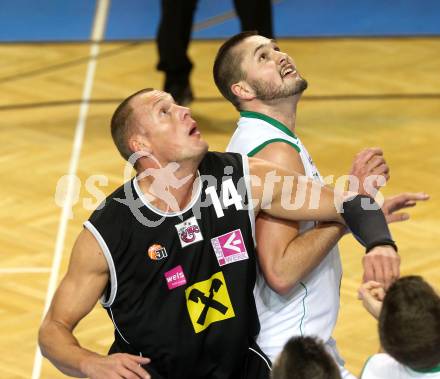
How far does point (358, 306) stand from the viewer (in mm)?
5766

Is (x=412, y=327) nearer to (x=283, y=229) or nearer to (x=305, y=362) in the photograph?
(x=305, y=362)

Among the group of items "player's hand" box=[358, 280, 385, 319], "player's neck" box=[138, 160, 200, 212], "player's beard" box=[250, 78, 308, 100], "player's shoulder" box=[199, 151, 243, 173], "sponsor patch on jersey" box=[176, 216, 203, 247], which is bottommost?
"player's hand" box=[358, 280, 385, 319]

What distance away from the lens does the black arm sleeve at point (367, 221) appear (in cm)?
368

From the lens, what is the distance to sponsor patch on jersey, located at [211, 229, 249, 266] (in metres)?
3.84

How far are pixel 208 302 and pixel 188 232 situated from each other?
231 millimetres

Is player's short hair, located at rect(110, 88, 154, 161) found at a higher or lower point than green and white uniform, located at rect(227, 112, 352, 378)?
higher

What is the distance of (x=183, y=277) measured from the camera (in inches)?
149

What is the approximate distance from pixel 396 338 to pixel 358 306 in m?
2.77

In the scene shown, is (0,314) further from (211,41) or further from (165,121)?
(211,41)

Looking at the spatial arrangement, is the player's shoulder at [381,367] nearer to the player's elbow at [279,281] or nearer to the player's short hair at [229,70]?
the player's elbow at [279,281]

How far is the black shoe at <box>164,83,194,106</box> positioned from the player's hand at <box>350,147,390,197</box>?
4.19m

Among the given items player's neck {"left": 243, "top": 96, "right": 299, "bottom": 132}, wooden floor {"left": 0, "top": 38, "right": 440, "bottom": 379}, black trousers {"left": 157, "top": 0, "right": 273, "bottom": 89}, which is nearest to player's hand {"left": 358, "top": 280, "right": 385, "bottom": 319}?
player's neck {"left": 243, "top": 96, "right": 299, "bottom": 132}

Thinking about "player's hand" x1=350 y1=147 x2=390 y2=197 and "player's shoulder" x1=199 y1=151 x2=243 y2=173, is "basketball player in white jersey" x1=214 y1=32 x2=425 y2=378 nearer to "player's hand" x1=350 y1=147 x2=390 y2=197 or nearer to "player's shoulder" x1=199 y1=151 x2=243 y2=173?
"player's hand" x1=350 y1=147 x2=390 y2=197

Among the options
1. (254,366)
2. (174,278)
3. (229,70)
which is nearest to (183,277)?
(174,278)
